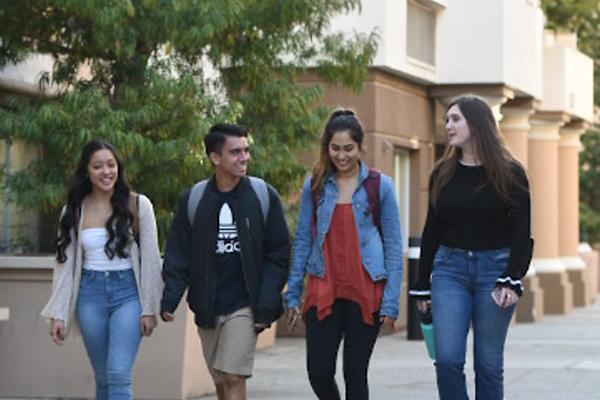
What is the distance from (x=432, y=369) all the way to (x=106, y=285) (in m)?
7.75

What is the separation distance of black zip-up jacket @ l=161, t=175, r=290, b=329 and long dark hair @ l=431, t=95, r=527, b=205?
909mm

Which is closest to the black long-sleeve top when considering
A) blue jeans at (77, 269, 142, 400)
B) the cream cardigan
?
the cream cardigan

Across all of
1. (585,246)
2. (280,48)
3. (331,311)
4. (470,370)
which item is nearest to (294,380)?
(470,370)

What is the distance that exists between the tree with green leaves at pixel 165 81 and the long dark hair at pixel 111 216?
3.30m

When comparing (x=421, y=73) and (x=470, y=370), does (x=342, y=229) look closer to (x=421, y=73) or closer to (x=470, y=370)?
(x=470, y=370)

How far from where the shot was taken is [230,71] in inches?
545

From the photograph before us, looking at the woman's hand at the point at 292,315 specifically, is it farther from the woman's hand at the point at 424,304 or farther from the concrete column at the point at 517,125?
the concrete column at the point at 517,125

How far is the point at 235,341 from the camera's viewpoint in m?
8.61

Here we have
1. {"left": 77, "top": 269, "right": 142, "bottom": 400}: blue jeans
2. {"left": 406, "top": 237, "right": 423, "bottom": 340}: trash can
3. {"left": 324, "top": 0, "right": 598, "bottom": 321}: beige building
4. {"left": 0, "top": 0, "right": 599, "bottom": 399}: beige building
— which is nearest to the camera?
{"left": 77, "top": 269, "right": 142, "bottom": 400}: blue jeans

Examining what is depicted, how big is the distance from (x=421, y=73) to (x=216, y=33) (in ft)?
34.0

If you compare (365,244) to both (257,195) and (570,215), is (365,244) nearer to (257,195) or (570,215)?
(257,195)

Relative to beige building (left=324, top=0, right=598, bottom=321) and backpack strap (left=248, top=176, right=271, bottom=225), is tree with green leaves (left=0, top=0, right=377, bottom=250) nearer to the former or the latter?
backpack strap (left=248, top=176, right=271, bottom=225)

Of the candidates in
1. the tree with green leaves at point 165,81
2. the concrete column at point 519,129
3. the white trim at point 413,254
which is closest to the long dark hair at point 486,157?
the tree with green leaves at point 165,81

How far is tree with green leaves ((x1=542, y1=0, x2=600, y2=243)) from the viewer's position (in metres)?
39.1
